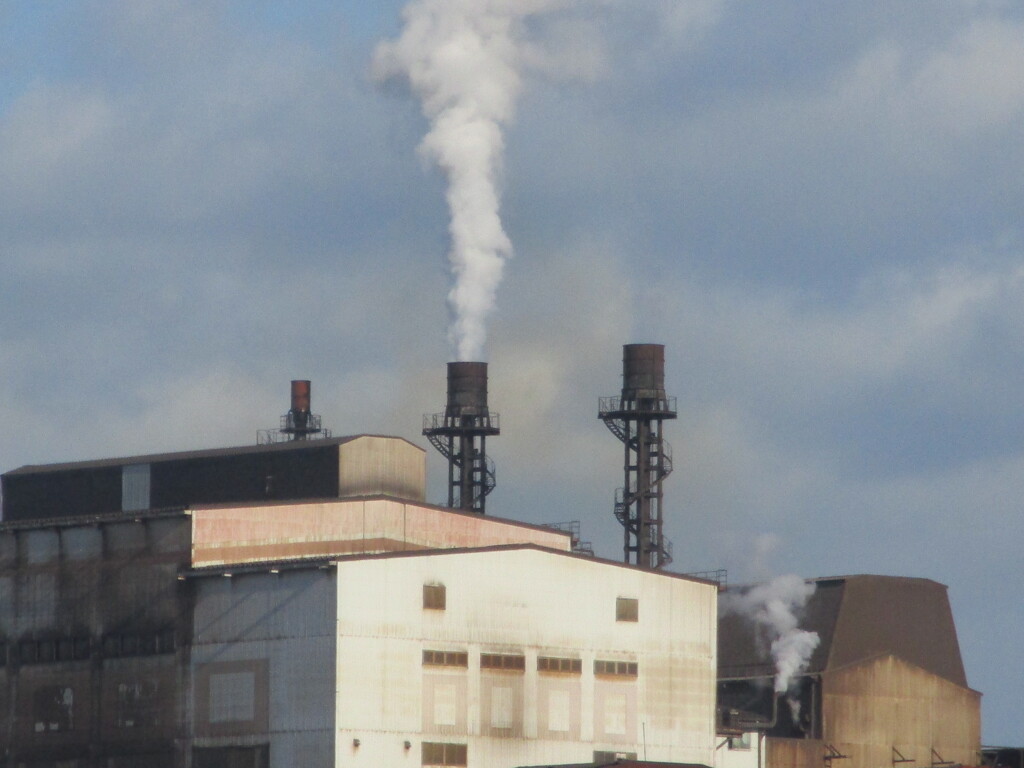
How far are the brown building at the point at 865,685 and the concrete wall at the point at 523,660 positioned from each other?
8.05 meters

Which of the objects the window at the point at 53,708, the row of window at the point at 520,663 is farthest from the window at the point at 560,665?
the window at the point at 53,708

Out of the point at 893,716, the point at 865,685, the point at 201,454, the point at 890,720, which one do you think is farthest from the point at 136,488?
the point at 893,716

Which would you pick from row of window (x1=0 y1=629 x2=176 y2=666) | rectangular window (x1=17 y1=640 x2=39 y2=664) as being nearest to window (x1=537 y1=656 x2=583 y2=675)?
row of window (x1=0 y1=629 x2=176 y2=666)

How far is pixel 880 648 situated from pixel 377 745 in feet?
92.9

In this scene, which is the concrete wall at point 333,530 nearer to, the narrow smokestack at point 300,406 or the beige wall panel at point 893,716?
the beige wall panel at point 893,716

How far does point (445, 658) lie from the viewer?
61.4 meters

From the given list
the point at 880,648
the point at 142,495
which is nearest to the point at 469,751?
the point at 142,495

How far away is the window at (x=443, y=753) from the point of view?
60.6 m

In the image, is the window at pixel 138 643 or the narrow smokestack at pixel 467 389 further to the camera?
the narrow smokestack at pixel 467 389

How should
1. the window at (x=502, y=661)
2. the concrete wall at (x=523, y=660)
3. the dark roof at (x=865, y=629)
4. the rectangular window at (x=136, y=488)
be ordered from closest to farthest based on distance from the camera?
the concrete wall at (x=523, y=660) < the window at (x=502, y=661) < the rectangular window at (x=136, y=488) < the dark roof at (x=865, y=629)

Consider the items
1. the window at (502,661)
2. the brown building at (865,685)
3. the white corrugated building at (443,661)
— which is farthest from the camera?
the brown building at (865,685)

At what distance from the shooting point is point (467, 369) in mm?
91875

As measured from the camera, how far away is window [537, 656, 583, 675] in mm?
63531

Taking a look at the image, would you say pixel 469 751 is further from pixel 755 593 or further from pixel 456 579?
pixel 755 593
